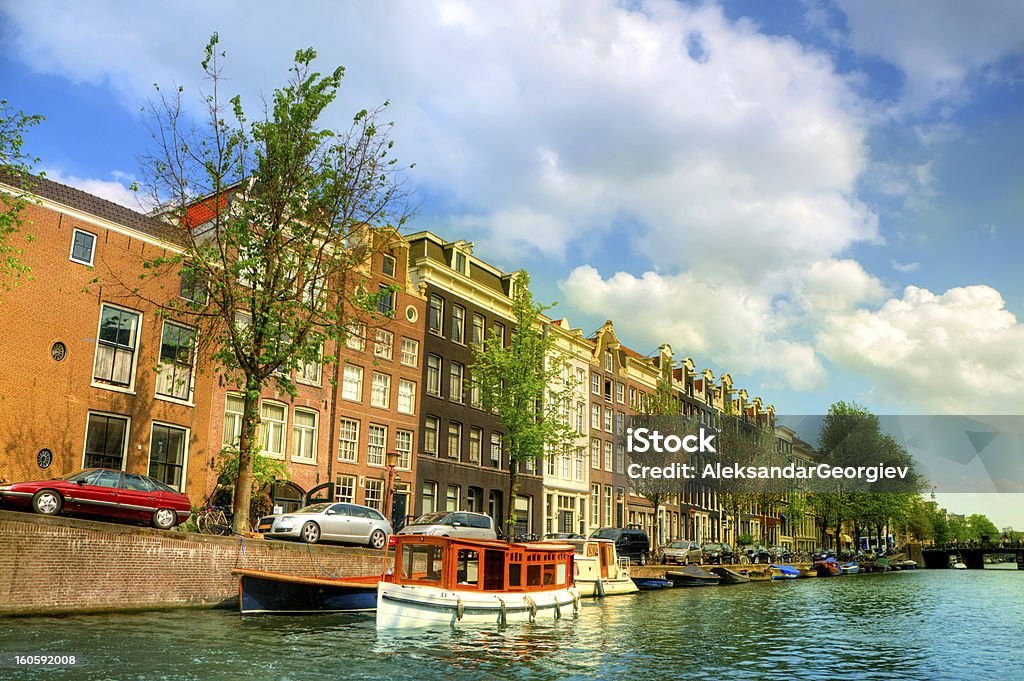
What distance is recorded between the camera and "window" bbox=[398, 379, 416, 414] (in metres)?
49.5

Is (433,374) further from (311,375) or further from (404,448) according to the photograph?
(311,375)

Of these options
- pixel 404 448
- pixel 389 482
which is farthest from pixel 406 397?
pixel 389 482

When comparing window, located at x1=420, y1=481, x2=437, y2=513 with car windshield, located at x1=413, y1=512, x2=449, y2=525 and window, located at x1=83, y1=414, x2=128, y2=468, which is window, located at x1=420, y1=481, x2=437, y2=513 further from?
window, located at x1=83, y1=414, x2=128, y2=468

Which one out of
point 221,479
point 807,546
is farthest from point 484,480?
point 807,546

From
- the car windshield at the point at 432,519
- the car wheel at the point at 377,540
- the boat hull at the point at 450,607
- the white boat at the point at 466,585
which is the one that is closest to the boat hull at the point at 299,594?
the white boat at the point at 466,585

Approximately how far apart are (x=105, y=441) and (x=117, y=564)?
410 inches

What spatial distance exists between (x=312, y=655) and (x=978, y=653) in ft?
66.8

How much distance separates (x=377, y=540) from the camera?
113 ft

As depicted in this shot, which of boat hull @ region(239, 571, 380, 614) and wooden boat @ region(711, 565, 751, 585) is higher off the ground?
boat hull @ region(239, 571, 380, 614)

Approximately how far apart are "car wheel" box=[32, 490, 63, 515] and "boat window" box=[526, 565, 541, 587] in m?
14.8

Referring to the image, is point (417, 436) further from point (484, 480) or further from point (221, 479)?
point (221, 479)

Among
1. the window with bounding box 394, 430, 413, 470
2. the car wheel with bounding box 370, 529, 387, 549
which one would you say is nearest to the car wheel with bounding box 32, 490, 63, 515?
the car wheel with bounding box 370, 529, 387, 549

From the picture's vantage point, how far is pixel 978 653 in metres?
26.2

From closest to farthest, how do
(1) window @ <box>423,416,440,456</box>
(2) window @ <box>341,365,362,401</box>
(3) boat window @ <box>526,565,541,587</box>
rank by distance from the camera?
(3) boat window @ <box>526,565,541,587</box> < (2) window @ <box>341,365,362,401</box> < (1) window @ <box>423,416,440,456</box>
